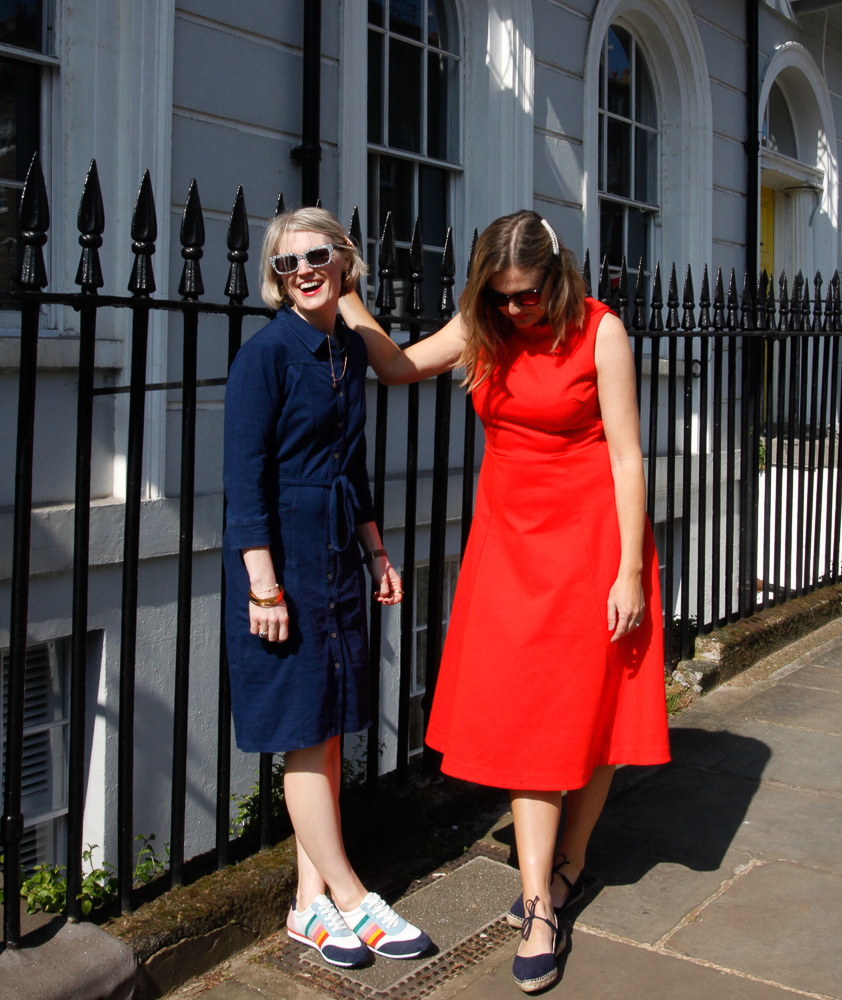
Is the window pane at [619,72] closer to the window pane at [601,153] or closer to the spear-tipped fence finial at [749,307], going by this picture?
the window pane at [601,153]

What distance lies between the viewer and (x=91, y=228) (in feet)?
7.70

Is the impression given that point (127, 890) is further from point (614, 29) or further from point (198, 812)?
point (614, 29)

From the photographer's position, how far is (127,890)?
102 inches

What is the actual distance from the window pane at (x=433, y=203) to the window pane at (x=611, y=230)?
1.69m

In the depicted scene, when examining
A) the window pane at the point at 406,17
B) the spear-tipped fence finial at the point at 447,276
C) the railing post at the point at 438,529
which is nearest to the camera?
the spear-tipped fence finial at the point at 447,276

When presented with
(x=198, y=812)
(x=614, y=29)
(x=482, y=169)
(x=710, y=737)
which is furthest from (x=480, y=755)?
(x=614, y=29)

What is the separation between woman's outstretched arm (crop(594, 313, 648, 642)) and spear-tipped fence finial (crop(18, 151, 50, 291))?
4.52 feet

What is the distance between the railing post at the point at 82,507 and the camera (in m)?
2.35

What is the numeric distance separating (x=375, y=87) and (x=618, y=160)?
2.66 meters

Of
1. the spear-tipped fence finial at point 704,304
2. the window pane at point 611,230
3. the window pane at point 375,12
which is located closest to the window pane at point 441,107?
the window pane at point 375,12

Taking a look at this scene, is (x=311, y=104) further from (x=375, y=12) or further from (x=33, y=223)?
(x=33, y=223)

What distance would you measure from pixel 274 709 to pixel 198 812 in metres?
2.43

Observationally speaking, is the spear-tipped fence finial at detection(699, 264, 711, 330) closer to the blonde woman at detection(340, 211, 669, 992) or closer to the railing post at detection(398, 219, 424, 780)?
the railing post at detection(398, 219, 424, 780)

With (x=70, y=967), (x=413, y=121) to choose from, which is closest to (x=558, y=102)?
(x=413, y=121)
